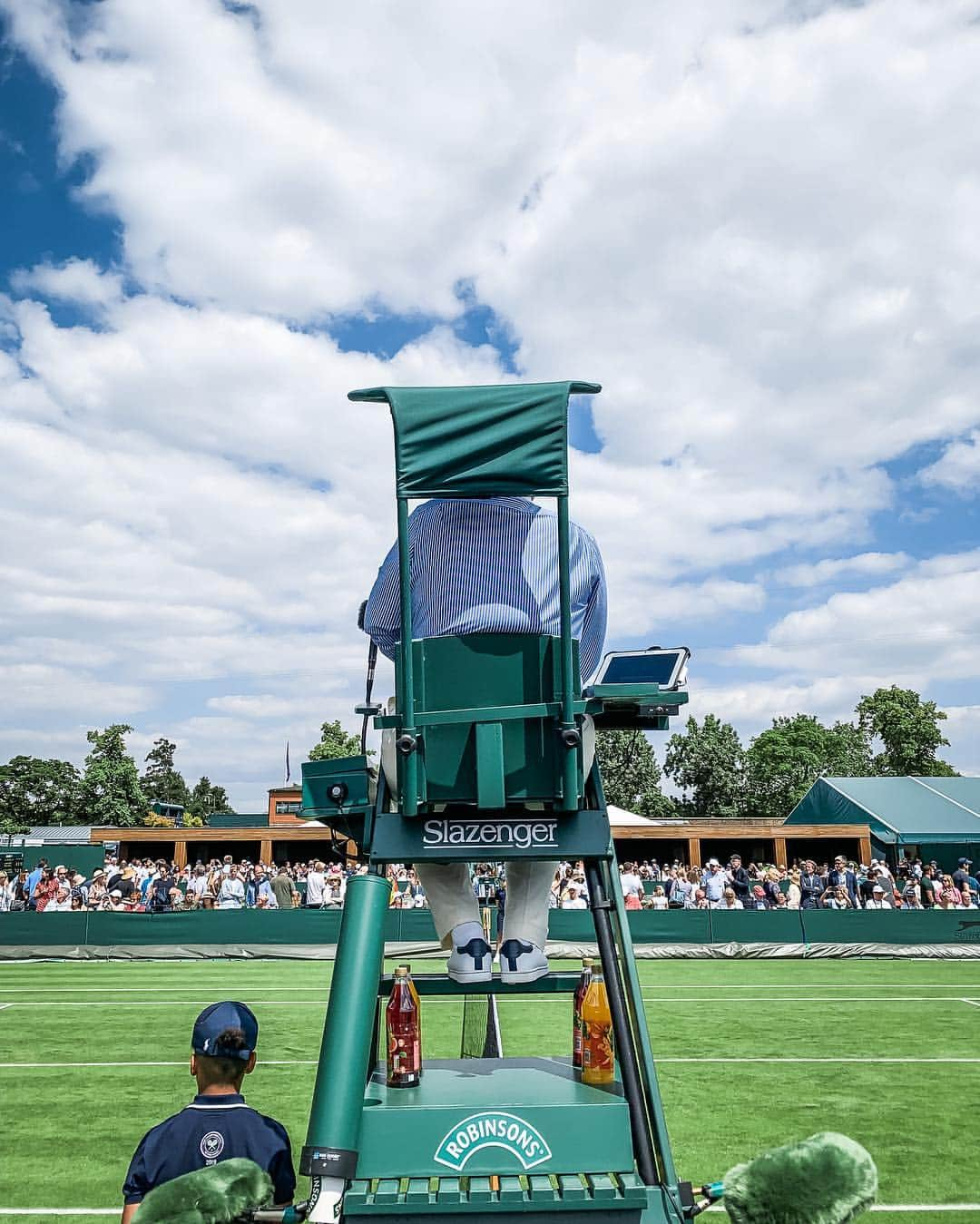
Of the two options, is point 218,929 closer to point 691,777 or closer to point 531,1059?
point 531,1059

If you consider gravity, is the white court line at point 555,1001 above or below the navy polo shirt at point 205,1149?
below

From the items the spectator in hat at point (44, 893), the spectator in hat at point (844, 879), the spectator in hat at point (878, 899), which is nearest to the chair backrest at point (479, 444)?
the spectator in hat at point (844, 879)

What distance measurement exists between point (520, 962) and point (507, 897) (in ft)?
0.84

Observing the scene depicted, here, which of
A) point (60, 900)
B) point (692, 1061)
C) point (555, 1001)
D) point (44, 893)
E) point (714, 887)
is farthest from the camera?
point (44, 893)

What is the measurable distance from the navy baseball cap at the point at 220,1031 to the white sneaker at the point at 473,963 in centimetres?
78

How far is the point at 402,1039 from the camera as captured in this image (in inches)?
134

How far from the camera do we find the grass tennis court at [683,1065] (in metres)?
5.73

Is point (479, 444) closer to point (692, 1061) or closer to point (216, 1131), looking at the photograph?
point (216, 1131)

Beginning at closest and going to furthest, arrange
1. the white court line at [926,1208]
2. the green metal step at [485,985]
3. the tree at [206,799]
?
1. the green metal step at [485,985]
2. the white court line at [926,1208]
3. the tree at [206,799]

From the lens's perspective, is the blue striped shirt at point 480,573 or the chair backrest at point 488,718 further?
the blue striped shirt at point 480,573

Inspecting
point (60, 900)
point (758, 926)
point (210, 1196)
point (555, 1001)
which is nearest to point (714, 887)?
point (758, 926)

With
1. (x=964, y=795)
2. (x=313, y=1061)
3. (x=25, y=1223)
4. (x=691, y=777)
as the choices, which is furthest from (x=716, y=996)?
(x=691, y=777)

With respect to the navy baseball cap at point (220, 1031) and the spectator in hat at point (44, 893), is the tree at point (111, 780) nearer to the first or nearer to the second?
the spectator in hat at point (44, 893)

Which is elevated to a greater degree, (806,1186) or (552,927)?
(552,927)
